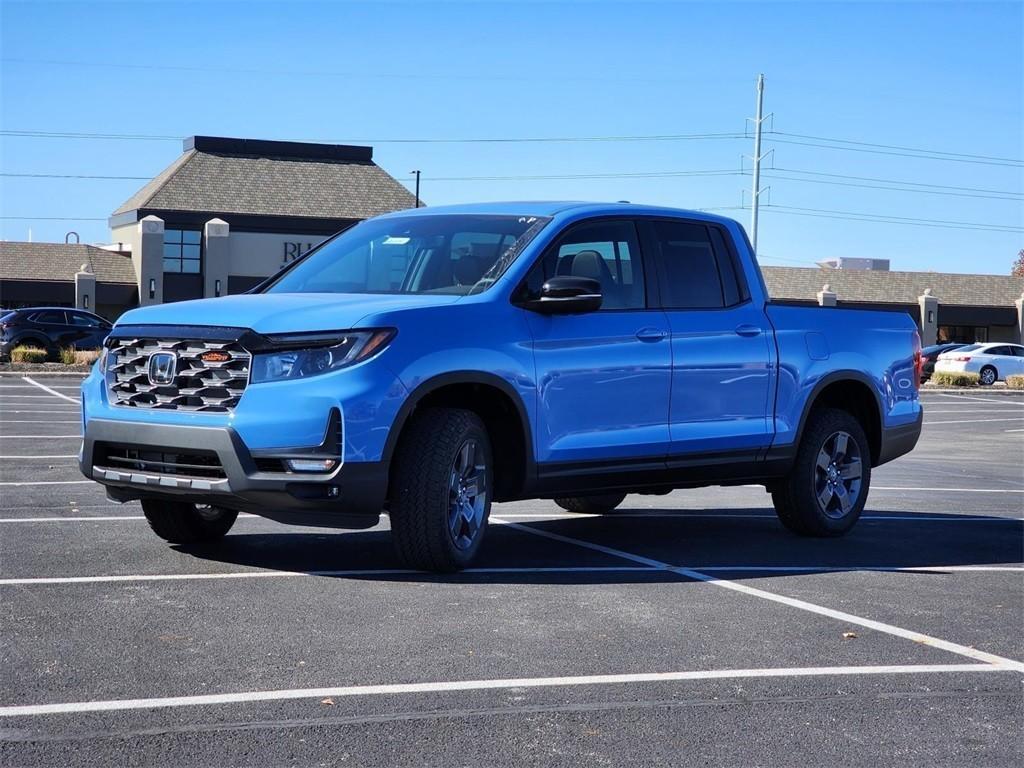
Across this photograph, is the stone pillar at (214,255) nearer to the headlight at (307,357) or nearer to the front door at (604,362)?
the front door at (604,362)

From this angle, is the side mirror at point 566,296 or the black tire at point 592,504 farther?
the black tire at point 592,504

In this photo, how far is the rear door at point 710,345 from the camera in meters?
9.20

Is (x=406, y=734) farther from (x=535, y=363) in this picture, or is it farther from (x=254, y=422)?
(x=535, y=363)

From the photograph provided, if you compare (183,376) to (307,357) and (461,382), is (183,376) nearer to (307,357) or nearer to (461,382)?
(307,357)

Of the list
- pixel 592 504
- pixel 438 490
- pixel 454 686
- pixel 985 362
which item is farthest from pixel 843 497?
pixel 985 362

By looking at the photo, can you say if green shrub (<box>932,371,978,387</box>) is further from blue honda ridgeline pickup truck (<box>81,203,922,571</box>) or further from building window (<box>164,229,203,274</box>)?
blue honda ridgeline pickup truck (<box>81,203,922,571</box>)

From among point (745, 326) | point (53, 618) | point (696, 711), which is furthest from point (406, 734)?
point (745, 326)

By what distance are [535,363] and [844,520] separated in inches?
128

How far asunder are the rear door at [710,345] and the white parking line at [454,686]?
321cm

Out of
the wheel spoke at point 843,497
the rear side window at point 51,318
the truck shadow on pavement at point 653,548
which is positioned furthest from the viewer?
the rear side window at point 51,318

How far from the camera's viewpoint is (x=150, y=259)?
65438 mm

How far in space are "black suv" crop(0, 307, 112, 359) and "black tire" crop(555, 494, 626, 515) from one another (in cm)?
3035

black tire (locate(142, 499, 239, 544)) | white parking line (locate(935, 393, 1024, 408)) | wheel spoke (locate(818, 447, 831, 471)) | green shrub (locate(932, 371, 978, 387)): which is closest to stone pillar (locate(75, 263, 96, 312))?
green shrub (locate(932, 371, 978, 387))

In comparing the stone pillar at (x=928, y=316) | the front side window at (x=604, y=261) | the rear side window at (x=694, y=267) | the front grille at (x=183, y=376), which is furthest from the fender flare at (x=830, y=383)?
the stone pillar at (x=928, y=316)
